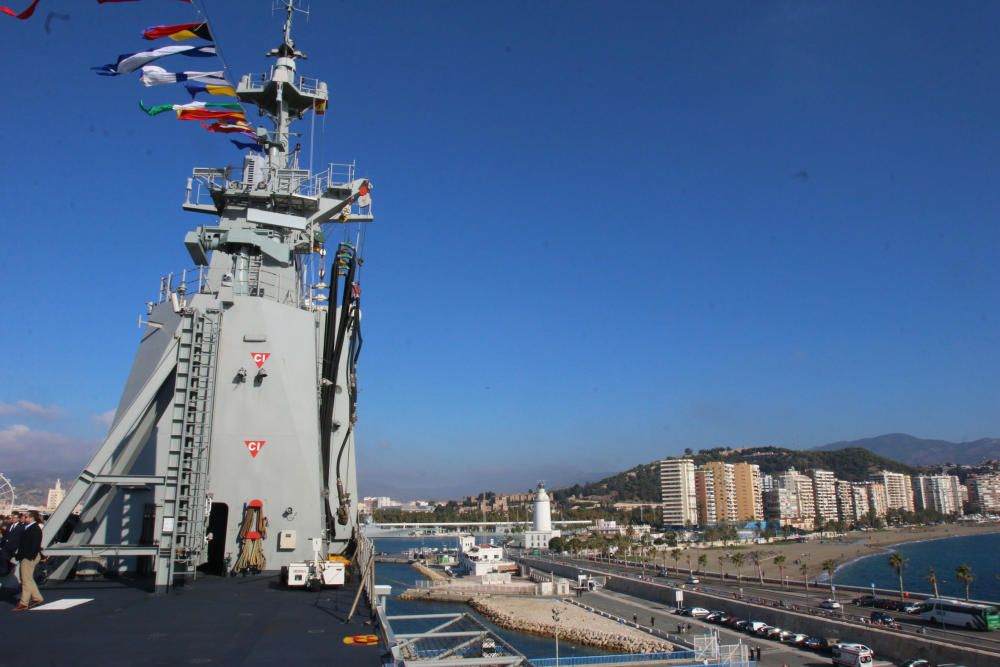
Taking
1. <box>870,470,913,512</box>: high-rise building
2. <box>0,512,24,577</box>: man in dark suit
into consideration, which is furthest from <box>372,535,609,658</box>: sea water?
<box>870,470,913,512</box>: high-rise building

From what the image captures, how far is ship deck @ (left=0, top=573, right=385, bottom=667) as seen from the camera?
6.30m

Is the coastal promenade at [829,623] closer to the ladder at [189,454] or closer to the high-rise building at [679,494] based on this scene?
the ladder at [189,454]

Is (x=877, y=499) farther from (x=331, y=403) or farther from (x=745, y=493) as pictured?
(x=331, y=403)

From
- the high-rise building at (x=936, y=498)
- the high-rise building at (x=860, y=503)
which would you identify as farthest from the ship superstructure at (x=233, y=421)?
the high-rise building at (x=936, y=498)

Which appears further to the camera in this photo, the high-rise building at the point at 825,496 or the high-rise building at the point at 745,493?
the high-rise building at the point at 825,496

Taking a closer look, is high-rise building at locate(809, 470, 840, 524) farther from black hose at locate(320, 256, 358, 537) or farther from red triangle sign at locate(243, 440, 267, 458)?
red triangle sign at locate(243, 440, 267, 458)

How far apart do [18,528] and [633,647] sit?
32561 mm

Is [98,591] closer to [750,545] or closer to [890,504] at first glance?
[750,545]

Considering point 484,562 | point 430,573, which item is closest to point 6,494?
point 484,562

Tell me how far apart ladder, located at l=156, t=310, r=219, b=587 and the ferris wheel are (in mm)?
26787

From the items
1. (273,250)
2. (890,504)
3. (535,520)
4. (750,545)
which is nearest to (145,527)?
(273,250)

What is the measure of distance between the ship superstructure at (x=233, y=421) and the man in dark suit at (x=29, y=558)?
1255 mm

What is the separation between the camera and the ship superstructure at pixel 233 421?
10.9 m

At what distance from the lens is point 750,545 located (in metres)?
116
